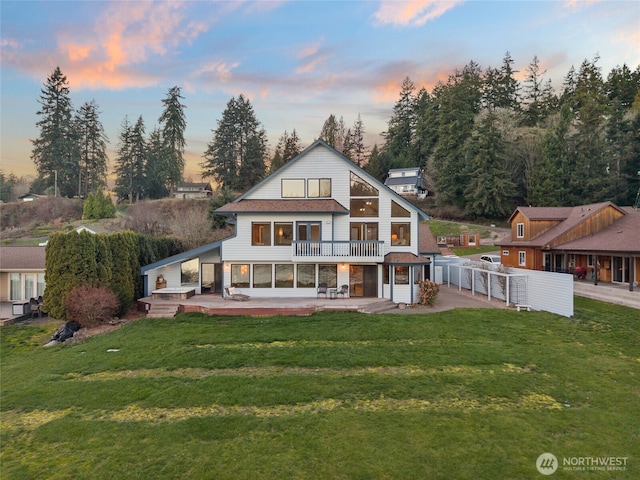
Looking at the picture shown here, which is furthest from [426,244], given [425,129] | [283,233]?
[425,129]

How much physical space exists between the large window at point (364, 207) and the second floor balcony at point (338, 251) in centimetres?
168

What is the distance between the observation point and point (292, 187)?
17.5 metres

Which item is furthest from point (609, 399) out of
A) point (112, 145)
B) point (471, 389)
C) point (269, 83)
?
point (112, 145)

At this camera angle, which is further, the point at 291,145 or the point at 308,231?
the point at 291,145

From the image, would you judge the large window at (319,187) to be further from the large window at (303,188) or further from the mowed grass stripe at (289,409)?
the mowed grass stripe at (289,409)

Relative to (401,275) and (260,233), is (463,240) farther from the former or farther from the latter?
(260,233)

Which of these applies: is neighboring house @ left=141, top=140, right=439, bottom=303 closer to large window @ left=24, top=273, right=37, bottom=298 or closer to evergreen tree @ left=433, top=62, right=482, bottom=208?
large window @ left=24, top=273, right=37, bottom=298

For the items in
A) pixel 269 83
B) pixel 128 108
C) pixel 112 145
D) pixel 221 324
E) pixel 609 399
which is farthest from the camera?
pixel 112 145

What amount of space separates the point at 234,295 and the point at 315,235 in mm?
5280

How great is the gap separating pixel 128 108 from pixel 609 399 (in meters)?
56.9

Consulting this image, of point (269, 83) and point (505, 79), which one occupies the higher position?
point (505, 79)

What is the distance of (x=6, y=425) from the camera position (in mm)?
6293

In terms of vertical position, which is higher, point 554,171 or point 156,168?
point 156,168

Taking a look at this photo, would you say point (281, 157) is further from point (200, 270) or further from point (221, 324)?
point (221, 324)
